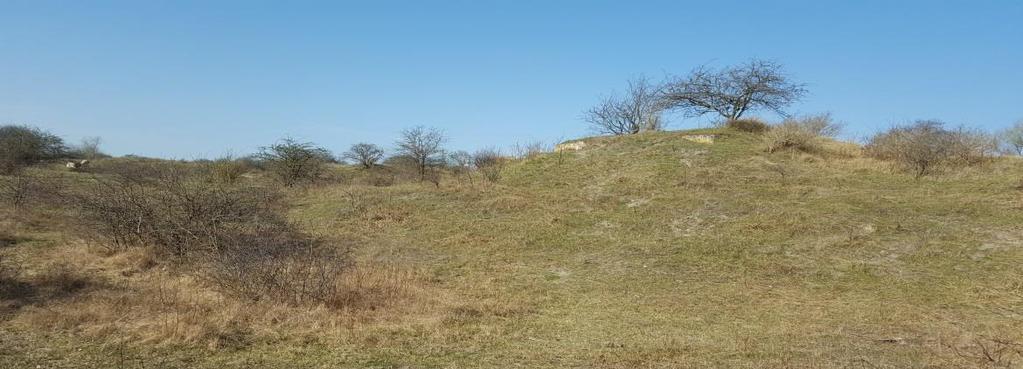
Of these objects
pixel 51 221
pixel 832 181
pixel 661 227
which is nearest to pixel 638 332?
pixel 661 227

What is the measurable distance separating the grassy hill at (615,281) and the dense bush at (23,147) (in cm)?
1368

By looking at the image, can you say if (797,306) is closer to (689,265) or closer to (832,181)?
(689,265)

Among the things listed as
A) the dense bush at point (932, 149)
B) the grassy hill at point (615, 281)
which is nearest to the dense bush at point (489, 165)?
the grassy hill at point (615, 281)

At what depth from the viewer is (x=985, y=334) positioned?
21.5 feet

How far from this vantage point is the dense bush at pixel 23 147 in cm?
2363


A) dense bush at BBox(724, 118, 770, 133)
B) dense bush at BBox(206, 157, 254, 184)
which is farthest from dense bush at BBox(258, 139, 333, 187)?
dense bush at BBox(724, 118, 770, 133)

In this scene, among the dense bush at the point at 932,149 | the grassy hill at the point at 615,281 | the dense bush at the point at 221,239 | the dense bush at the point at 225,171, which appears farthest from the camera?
the dense bush at the point at 225,171

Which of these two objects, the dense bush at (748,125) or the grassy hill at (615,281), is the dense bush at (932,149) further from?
the dense bush at (748,125)

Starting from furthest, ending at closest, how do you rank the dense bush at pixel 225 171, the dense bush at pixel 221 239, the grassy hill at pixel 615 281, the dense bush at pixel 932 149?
the dense bush at pixel 225 171
the dense bush at pixel 932 149
the dense bush at pixel 221 239
the grassy hill at pixel 615 281

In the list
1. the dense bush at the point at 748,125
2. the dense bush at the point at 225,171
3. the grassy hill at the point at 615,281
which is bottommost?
the grassy hill at the point at 615,281

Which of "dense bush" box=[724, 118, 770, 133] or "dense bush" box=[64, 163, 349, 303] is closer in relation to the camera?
"dense bush" box=[64, 163, 349, 303]

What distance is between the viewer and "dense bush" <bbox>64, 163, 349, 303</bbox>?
7.52 m

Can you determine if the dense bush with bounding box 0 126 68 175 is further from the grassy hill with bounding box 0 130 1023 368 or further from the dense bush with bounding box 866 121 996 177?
the dense bush with bounding box 866 121 996 177

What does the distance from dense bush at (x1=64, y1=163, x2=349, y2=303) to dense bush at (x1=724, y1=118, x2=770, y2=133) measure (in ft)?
55.3
